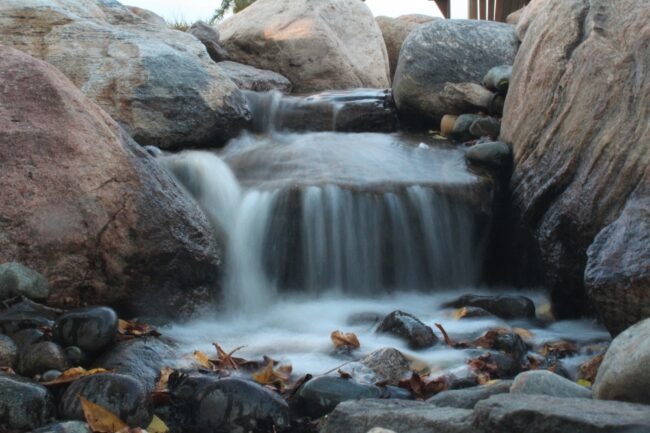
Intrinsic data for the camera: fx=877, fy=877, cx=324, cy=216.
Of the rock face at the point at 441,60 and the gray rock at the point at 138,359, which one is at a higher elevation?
the rock face at the point at 441,60

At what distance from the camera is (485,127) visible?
7789mm

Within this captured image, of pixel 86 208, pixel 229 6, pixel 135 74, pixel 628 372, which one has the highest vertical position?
pixel 135 74

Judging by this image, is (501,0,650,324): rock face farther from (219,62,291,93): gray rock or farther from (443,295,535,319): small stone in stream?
(219,62,291,93): gray rock

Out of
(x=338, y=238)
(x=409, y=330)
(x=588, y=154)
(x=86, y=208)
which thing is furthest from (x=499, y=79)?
→ (x=86, y=208)

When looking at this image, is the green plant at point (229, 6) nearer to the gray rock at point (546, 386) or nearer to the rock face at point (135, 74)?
the rock face at point (135, 74)

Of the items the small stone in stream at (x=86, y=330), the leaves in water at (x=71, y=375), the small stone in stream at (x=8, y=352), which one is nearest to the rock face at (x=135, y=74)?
the small stone in stream at (x=86, y=330)

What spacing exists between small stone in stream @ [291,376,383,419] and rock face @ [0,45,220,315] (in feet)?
5.22

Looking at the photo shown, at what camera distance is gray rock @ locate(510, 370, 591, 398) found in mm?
3240

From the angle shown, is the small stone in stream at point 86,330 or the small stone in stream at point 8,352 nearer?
the small stone in stream at point 8,352

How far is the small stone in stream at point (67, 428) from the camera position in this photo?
3170mm

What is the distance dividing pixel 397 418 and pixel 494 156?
4265 millimetres

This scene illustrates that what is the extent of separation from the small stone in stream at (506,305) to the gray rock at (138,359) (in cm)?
209

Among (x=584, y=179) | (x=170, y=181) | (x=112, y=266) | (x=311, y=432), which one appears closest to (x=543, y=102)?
(x=584, y=179)

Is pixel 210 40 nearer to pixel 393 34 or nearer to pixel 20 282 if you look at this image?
pixel 393 34
